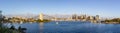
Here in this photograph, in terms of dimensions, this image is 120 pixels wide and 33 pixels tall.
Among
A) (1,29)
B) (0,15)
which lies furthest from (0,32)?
(0,15)

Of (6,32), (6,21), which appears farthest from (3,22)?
(6,32)

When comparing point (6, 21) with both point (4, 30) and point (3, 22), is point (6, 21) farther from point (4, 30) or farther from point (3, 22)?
point (4, 30)

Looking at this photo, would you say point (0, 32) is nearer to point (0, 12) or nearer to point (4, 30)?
point (4, 30)

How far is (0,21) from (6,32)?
1.34m

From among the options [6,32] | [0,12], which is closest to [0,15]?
[0,12]

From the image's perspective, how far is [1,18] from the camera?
70.8 feet

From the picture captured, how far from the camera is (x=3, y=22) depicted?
22.2 meters

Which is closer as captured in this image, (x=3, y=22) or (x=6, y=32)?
(x=6, y=32)

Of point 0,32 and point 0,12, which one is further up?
point 0,12

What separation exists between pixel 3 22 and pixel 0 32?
189cm

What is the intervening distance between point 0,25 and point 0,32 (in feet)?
3.22

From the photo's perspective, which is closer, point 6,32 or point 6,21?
point 6,32

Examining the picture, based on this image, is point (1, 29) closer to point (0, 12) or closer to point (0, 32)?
point (0, 32)

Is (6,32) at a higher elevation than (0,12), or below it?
below
